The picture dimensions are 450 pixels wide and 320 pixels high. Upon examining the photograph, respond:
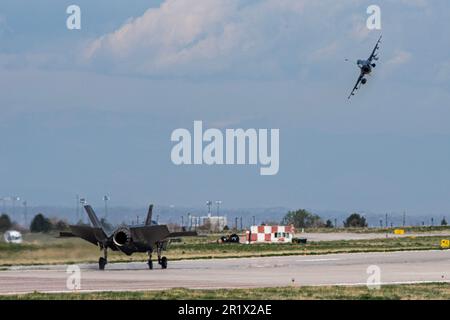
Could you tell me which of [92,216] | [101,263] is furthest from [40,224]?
[101,263]

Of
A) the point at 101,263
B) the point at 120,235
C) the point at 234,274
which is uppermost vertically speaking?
the point at 120,235

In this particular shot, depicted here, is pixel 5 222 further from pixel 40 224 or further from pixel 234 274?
pixel 234 274

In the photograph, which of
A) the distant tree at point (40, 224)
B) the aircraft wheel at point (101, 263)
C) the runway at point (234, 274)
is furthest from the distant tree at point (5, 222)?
the aircraft wheel at point (101, 263)

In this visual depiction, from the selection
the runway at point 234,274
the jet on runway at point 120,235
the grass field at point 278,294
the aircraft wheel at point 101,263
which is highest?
the jet on runway at point 120,235

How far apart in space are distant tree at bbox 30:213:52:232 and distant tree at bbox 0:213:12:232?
1.17 m

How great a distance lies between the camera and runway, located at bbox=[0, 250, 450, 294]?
39.5m

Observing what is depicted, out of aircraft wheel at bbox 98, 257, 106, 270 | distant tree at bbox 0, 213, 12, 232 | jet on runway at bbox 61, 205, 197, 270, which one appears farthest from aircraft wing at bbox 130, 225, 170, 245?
distant tree at bbox 0, 213, 12, 232

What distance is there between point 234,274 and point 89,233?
797 centimetres

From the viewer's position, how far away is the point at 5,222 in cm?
5409

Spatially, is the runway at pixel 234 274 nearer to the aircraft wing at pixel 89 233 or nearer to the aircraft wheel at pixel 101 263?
the aircraft wheel at pixel 101 263

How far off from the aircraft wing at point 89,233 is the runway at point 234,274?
1513mm

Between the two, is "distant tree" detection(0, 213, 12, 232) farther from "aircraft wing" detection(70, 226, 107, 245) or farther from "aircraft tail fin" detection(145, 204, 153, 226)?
"aircraft tail fin" detection(145, 204, 153, 226)

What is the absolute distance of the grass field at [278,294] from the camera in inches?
1294

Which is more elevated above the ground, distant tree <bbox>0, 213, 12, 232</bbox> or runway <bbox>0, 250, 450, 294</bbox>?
distant tree <bbox>0, 213, 12, 232</bbox>
